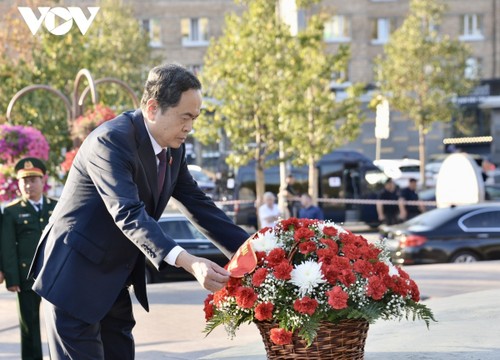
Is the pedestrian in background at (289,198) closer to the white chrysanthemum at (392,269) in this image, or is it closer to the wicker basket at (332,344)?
the white chrysanthemum at (392,269)

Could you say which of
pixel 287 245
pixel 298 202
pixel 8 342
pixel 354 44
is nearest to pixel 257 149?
pixel 298 202

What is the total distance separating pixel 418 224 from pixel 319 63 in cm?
1230

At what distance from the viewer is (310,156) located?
2741 cm

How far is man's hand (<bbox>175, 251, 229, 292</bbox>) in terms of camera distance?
3.75m

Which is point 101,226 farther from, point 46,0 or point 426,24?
point 426,24

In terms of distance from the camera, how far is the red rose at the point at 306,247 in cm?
409

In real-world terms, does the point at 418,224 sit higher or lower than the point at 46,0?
lower

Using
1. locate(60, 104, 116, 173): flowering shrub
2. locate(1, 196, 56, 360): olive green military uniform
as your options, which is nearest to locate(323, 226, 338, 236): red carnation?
locate(1, 196, 56, 360): olive green military uniform

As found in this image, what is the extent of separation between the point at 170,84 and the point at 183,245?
11.8 meters

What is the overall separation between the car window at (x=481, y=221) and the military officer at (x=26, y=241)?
9.69 metres

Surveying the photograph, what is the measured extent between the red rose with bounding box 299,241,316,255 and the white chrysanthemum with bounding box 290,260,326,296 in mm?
79

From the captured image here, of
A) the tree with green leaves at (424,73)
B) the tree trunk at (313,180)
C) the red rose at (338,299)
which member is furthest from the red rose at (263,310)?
the tree with green leaves at (424,73)

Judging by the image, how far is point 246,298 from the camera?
396 cm

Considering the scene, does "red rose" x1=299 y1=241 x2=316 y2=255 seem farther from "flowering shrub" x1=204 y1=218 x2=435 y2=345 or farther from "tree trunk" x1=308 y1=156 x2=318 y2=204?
"tree trunk" x1=308 y1=156 x2=318 y2=204
